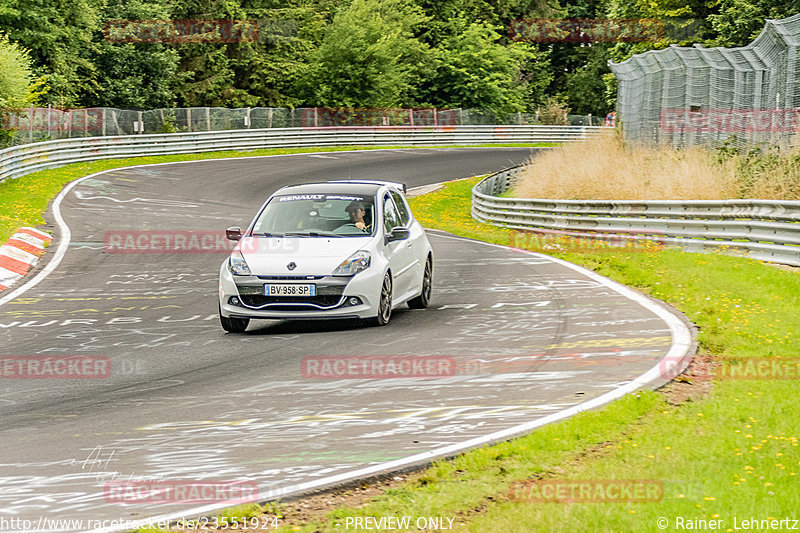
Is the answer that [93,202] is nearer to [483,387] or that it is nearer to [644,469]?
[483,387]

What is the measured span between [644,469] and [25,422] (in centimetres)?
423

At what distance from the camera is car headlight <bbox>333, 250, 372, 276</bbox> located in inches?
443

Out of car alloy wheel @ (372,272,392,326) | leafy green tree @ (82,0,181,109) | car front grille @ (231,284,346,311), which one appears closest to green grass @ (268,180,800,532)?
car alloy wheel @ (372,272,392,326)

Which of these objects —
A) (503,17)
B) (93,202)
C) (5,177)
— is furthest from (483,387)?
(503,17)

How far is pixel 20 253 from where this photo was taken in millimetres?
18766

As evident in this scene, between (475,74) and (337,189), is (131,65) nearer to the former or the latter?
(475,74)

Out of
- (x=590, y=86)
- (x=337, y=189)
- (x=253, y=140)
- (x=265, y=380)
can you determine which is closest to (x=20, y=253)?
(x=337, y=189)

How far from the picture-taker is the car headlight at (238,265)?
37.2 ft

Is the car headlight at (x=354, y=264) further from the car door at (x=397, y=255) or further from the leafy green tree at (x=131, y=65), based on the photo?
the leafy green tree at (x=131, y=65)

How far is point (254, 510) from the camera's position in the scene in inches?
210

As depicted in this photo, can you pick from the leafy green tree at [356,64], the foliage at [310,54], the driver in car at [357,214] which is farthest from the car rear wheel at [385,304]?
the leafy green tree at [356,64]

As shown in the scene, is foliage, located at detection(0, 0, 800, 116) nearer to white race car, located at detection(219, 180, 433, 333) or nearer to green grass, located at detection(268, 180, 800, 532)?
white race car, located at detection(219, 180, 433, 333)

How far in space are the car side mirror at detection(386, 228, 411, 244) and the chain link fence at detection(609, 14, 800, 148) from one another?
1210cm

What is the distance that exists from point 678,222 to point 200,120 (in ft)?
114
